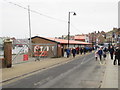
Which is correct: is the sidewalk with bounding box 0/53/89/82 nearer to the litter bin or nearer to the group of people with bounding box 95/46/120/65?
the litter bin

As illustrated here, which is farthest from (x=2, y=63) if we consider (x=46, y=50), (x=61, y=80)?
(x=46, y=50)

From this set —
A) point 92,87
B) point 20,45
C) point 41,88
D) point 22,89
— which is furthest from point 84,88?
point 20,45

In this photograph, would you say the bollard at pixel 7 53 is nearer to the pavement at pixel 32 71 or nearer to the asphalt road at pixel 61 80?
the pavement at pixel 32 71

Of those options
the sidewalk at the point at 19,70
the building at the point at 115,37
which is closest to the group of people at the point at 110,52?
the sidewalk at the point at 19,70

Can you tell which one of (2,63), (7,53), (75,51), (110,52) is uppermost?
(7,53)

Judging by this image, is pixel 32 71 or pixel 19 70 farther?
pixel 19 70

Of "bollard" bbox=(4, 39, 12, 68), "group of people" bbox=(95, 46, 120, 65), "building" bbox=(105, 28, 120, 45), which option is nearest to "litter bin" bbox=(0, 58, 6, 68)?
"bollard" bbox=(4, 39, 12, 68)

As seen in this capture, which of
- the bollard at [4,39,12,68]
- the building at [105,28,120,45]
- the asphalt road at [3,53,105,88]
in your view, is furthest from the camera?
the building at [105,28,120,45]

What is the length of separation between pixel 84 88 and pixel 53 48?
2209 cm

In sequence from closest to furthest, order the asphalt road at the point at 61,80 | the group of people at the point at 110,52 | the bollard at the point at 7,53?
the asphalt road at the point at 61,80
the bollard at the point at 7,53
the group of people at the point at 110,52

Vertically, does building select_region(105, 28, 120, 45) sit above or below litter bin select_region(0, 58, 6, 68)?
above

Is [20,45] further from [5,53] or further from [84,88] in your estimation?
[84,88]

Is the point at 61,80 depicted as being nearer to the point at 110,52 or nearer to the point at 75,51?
the point at 110,52

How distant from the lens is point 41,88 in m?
8.35
